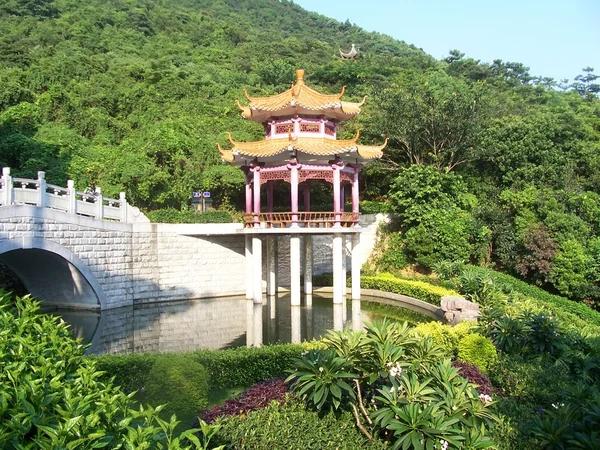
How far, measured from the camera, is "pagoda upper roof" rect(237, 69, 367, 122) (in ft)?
56.7

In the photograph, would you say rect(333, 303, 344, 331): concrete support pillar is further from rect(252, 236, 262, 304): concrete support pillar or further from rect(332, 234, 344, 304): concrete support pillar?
rect(252, 236, 262, 304): concrete support pillar

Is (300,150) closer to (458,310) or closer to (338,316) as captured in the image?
(338,316)

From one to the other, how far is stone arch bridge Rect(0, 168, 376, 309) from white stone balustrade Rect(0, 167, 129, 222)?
0.08 feet

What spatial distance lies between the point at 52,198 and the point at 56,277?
142 inches

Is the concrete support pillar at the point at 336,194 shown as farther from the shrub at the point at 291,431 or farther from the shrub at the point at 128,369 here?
the shrub at the point at 291,431

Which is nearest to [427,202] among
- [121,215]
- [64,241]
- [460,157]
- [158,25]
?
[460,157]

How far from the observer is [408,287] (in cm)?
1831

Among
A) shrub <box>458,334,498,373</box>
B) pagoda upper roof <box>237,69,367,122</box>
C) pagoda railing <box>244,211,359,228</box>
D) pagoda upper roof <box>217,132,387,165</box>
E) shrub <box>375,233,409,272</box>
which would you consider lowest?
shrub <box>458,334,498,373</box>

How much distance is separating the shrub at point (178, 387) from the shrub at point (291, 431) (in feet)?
5.23

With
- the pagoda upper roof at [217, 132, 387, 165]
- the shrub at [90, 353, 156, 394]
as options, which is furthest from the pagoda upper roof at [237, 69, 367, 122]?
the shrub at [90, 353, 156, 394]

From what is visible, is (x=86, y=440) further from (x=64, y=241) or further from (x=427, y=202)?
(x=427, y=202)

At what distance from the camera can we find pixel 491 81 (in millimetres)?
50719

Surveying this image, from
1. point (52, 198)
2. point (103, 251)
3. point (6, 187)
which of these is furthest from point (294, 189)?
point (6, 187)

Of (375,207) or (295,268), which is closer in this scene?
(295,268)
